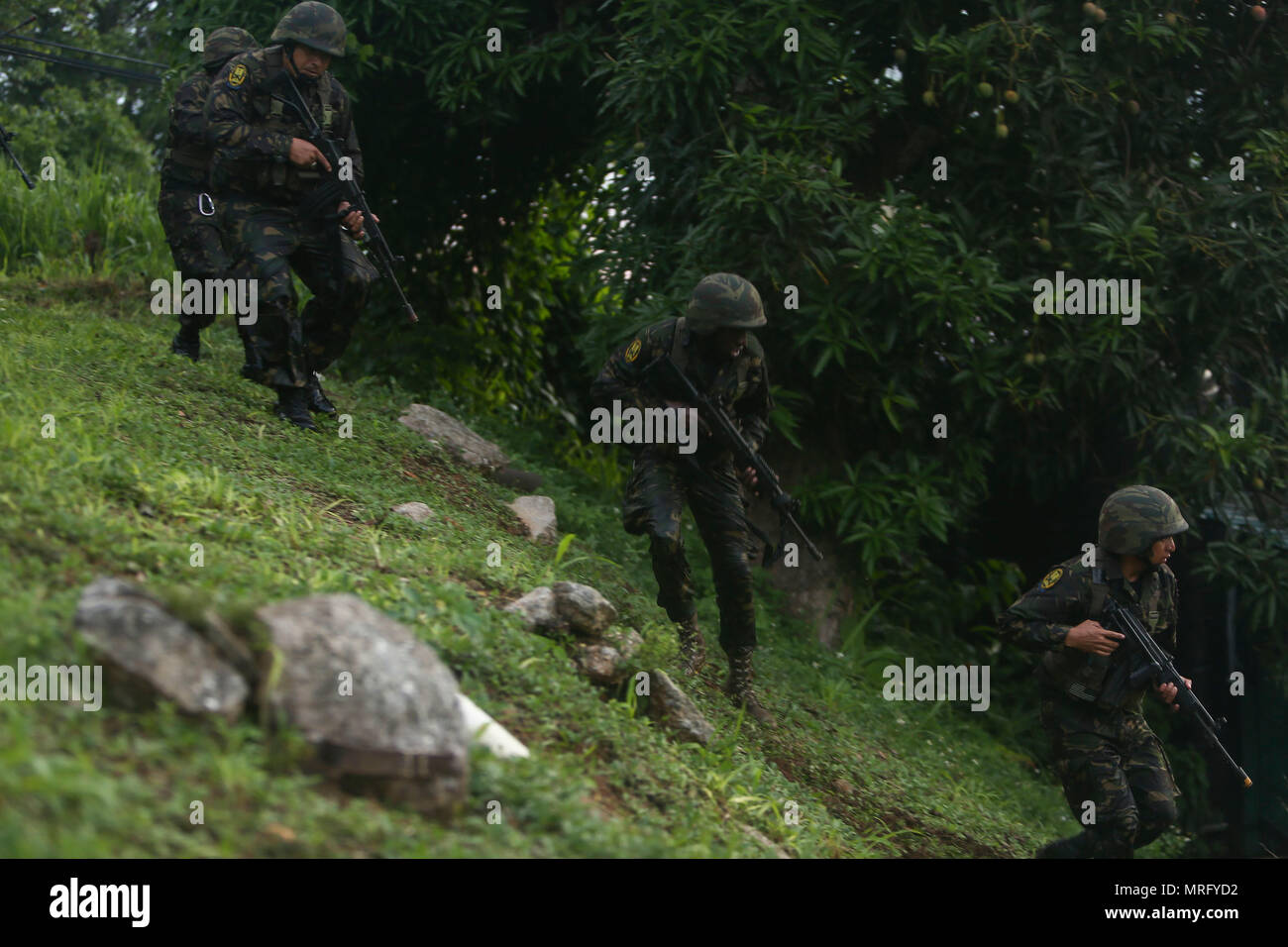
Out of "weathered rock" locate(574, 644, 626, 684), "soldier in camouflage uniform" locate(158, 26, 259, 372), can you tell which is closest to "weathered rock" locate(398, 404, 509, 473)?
"soldier in camouflage uniform" locate(158, 26, 259, 372)

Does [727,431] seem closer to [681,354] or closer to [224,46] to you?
[681,354]

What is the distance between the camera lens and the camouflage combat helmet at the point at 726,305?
6480 millimetres

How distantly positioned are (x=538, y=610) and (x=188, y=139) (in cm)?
479

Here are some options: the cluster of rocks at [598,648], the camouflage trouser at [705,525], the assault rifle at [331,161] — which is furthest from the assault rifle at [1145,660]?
the assault rifle at [331,161]

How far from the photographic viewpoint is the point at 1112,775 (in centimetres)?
590

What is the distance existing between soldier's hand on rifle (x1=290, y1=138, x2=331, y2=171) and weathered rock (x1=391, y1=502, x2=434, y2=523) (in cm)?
202

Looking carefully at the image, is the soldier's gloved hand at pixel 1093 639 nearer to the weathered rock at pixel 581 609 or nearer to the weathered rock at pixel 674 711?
the weathered rock at pixel 674 711

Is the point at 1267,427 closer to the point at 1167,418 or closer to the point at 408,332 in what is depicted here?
the point at 1167,418

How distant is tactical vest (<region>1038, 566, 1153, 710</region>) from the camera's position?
6.01 m

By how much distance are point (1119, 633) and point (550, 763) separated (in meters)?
2.75

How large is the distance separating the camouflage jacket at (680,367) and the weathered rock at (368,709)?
2.87 m

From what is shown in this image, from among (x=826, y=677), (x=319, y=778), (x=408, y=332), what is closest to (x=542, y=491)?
(x=826, y=677)

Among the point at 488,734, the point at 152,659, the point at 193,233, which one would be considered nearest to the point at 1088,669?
the point at 488,734

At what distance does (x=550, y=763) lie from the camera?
4566 millimetres
